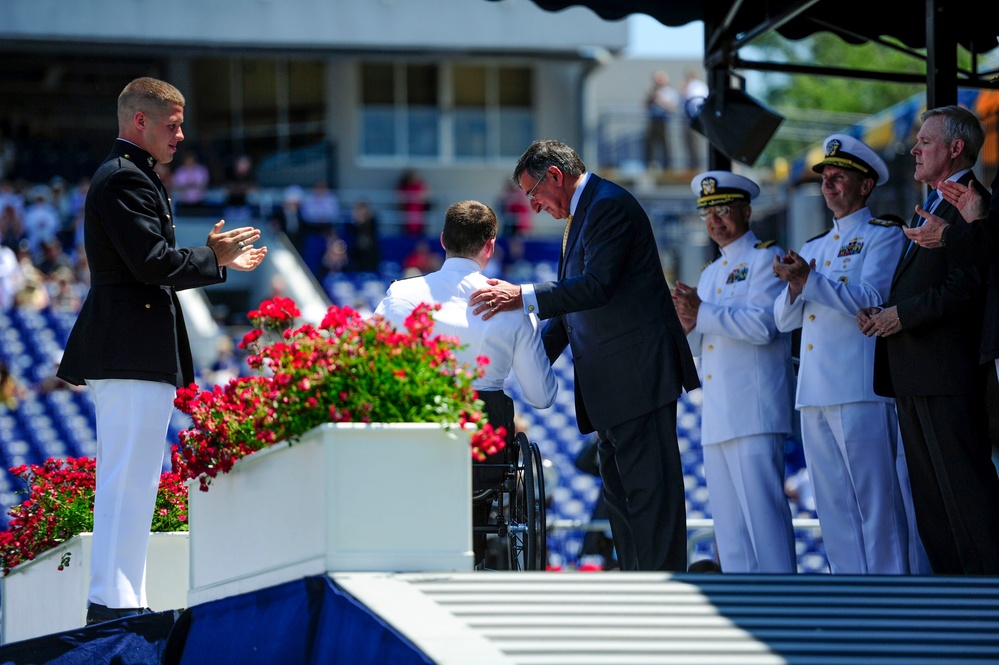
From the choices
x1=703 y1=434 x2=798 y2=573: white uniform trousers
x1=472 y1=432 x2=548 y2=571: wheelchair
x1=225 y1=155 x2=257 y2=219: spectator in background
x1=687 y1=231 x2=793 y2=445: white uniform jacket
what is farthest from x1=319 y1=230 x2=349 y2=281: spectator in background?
x1=472 y1=432 x2=548 y2=571: wheelchair

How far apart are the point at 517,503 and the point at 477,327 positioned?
68 centimetres

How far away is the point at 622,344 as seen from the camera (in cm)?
600

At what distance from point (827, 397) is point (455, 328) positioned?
1.54 metres

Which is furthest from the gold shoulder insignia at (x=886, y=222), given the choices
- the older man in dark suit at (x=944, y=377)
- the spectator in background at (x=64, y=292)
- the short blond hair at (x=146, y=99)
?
the spectator in background at (x=64, y=292)

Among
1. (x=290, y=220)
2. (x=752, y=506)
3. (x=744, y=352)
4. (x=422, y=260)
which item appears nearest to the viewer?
(x=752, y=506)

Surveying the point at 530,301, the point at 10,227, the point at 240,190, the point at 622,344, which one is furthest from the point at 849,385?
the point at 240,190

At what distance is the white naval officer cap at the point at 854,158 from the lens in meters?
6.30

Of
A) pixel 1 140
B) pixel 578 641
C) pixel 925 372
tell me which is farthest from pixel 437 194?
pixel 578 641

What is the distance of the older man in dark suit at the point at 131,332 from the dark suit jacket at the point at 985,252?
2476 mm

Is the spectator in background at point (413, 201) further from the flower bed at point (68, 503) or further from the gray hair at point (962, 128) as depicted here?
the gray hair at point (962, 128)

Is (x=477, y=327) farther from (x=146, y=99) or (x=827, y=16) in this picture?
(x=827, y=16)

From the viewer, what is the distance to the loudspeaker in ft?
26.4

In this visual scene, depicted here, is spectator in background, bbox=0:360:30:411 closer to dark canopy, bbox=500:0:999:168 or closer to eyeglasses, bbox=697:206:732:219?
dark canopy, bbox=500:0:999:168

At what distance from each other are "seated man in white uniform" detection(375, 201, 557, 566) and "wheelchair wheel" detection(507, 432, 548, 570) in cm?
13
